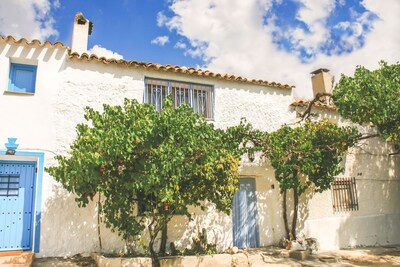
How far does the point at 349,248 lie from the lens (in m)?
11.0

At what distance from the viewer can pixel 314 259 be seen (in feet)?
29.6

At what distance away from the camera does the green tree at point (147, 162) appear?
6270 mm

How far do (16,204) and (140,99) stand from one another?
416cm

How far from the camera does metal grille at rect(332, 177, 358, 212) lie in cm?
1138

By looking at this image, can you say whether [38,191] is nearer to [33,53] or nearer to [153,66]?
[33,53]

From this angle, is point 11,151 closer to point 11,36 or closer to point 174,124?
point 11,36

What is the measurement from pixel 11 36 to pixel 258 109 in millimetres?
7523

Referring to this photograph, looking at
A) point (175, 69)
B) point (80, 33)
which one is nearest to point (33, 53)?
point (80, 33)

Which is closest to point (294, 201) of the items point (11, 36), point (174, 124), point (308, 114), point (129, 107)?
point (308, 114)

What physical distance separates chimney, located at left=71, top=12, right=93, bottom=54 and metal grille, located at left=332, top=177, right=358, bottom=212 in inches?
379

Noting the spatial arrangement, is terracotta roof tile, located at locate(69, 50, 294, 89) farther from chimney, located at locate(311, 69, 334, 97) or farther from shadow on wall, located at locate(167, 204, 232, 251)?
shadow on wall, located at locate(167, 204, 232, 251)

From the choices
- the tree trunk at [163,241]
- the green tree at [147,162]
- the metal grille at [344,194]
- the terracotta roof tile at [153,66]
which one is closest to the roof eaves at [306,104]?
the terracotta roof tile at [153,66]

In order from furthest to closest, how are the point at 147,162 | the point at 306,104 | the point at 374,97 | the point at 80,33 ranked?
the point at 306,104 < the point at 80,33 < the point at 374,97 < the point at 147,162

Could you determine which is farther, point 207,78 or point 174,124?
point 207,78
